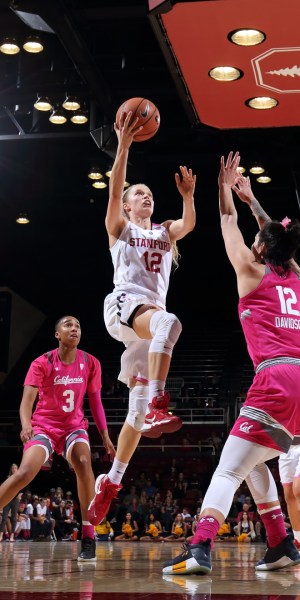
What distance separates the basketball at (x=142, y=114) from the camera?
5664mm

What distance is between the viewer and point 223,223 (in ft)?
15.0

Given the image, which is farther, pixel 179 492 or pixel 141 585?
pixel 179 492

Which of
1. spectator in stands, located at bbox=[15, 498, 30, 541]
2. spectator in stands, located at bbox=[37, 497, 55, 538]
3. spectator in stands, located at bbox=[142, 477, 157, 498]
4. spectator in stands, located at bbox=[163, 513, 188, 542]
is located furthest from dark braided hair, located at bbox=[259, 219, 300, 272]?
spectator in stands, located at bbox=[142, 477, 157, 498]

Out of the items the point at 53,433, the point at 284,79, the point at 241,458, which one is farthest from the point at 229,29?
the point at 241,458

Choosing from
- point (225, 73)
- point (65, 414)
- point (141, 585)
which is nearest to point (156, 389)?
point (141, 585)

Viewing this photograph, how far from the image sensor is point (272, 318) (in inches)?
165

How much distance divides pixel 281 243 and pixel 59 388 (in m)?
2.76

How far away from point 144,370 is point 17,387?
19.4 meters

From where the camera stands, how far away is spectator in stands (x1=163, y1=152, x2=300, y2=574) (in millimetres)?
3992

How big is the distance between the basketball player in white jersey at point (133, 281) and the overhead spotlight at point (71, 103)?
574 cm

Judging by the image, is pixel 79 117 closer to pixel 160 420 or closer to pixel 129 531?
pixel 160 420

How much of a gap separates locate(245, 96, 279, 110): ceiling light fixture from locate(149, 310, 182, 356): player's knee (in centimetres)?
484

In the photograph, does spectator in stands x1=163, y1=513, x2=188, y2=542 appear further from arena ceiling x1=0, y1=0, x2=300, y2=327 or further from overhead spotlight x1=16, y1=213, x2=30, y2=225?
overhead spotlight x1=16, y1=213, x2=30, y2=225

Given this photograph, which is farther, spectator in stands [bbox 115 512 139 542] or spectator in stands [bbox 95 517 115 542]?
spectator in stands [bbox 115 512 139 542]
